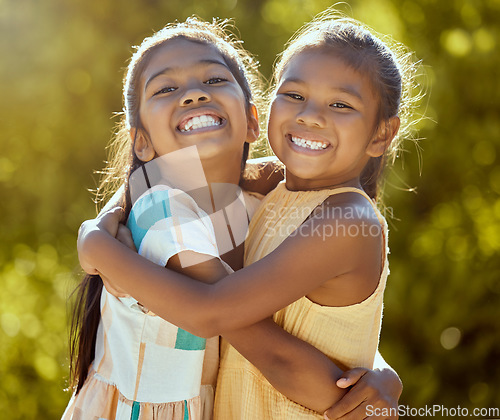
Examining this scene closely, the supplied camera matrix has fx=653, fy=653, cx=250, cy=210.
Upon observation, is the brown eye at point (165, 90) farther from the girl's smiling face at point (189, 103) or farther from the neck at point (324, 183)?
the neck at point (324, 183)

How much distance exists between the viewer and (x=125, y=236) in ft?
6.20

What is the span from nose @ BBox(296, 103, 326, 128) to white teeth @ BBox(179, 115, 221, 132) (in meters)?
0.29

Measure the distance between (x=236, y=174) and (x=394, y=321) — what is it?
1383mm

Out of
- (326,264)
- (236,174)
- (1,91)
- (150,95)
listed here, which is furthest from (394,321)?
(1,91)

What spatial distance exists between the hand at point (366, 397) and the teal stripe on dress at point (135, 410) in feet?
1.78

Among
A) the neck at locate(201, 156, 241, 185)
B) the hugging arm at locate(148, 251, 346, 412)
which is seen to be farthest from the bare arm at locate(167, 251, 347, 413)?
the neck at locate(201, 156, 241, 185)

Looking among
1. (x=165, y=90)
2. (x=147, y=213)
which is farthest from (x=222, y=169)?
(x=147, y=213)

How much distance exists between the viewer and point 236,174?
2.34 m

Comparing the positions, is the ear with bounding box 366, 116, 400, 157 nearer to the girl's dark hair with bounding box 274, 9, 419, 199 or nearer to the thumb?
the girl's dark hair with bounding box 274, 9, 419, 199

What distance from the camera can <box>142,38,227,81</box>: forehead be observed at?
212 cm

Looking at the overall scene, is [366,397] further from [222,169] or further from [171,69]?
[171,69]

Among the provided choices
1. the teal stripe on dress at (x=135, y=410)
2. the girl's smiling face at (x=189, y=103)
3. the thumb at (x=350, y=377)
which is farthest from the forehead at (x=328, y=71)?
the teal stripe on dress at (x=135, y=410)

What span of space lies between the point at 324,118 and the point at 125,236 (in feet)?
2.28

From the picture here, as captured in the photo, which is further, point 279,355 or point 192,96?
point 192,96
